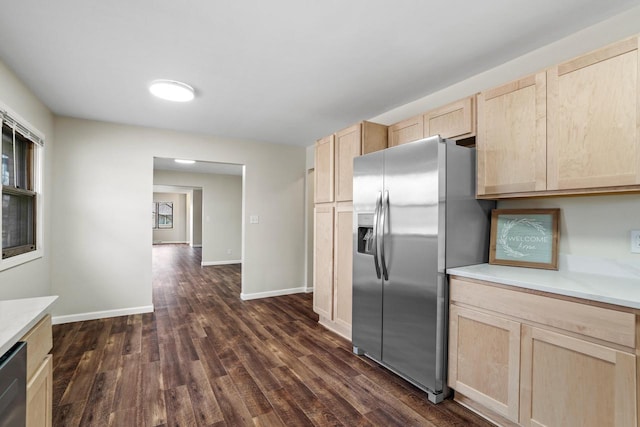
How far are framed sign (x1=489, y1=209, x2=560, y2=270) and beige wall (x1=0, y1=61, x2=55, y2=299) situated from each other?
3691 millimetres

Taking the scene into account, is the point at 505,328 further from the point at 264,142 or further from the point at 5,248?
the point at 264,142

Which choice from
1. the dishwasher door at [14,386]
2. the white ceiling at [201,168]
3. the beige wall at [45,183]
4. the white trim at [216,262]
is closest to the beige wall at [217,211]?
the white trim at [216,262]

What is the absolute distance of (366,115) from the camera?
354 centimetres

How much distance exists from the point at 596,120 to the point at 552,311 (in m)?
1.04

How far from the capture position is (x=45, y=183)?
3.26 metres

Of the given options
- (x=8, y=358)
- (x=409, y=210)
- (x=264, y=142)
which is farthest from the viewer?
(x=264, y=142)

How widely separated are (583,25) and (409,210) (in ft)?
4.99

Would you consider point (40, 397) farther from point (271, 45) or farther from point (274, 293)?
point (274, 293)

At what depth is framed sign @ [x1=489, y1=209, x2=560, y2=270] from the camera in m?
2.03

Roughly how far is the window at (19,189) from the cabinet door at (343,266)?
2.77 meters

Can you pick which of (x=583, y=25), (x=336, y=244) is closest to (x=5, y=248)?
(x=336, y=244)

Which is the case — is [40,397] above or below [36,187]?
below

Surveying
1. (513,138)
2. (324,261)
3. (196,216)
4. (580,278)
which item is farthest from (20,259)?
(196,216)

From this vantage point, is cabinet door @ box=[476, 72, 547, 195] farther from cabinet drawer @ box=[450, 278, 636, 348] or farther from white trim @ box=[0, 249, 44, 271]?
white trim @ box=[0, 249, 44, 271]
